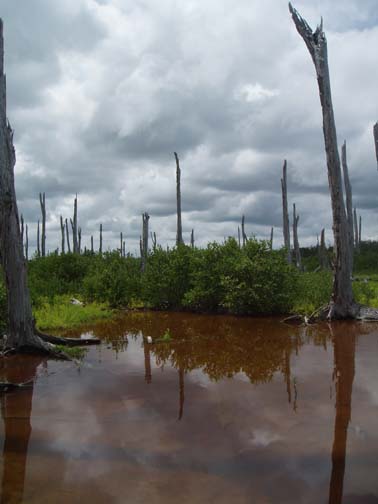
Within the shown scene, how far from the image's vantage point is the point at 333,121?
13.4 m

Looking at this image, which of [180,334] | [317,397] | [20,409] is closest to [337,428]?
[317,397]

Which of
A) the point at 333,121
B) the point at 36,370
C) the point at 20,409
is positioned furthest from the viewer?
the point at 333,121

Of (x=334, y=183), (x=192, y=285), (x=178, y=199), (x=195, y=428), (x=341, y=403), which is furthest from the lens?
(x=178, y=199)

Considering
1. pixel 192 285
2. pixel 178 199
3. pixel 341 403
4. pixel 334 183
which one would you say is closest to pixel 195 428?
pixel 341 403

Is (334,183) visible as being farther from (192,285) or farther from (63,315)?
(63,315)

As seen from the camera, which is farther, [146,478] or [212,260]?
[212,260]

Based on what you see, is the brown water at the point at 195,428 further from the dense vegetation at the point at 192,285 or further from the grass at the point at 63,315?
the dense vegetation at the point at 192,285

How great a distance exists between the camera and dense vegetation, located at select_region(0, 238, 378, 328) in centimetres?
1412

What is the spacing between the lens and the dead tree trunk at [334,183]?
1282cm

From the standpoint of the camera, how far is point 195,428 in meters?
4.60

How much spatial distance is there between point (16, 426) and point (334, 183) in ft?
36.0

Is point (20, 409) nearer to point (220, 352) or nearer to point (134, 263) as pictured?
point (220, 352)

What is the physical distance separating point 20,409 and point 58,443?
4.21 feet

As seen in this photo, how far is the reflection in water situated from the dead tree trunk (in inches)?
107
